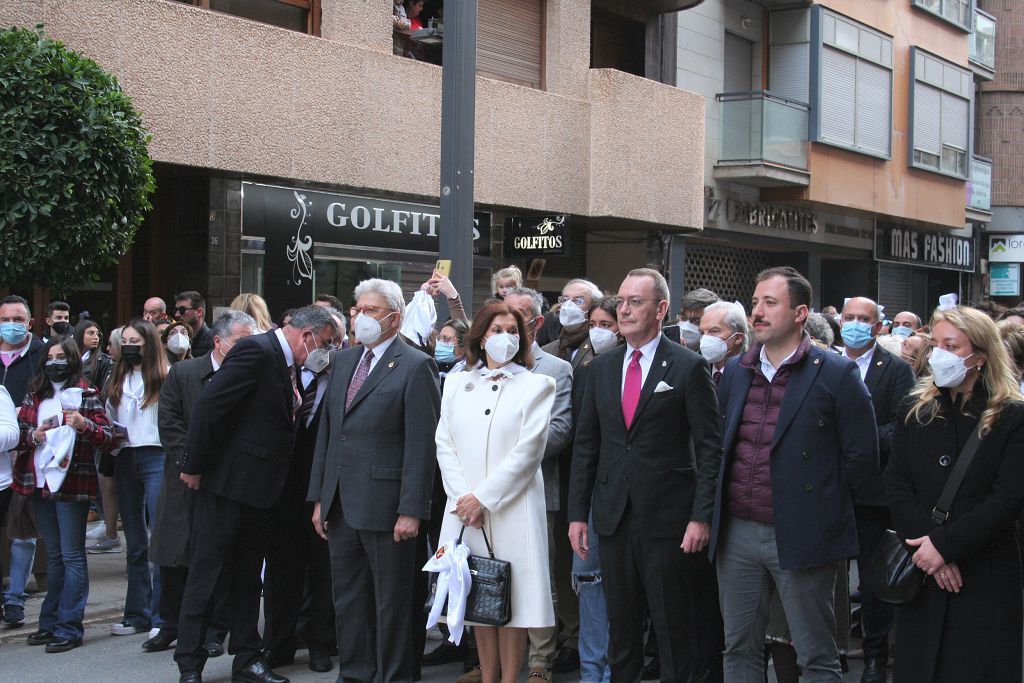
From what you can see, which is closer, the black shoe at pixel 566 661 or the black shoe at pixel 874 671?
the black shoe at pixel 874 671

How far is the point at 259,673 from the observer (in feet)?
23.2

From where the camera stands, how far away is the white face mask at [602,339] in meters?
7.59

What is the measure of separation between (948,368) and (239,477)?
3.91m

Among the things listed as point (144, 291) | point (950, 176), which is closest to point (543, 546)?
point (144, 291)

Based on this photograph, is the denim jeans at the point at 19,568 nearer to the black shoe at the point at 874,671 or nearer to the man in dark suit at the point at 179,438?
the man in dark suit at the point at 179,438

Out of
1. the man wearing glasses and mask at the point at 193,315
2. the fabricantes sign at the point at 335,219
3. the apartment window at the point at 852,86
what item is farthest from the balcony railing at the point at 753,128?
the man wearing glasses and mask at the point at 193,315

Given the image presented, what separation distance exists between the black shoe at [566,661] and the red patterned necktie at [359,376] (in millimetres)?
2116

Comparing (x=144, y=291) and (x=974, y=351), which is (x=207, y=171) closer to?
(x=144, y=291)

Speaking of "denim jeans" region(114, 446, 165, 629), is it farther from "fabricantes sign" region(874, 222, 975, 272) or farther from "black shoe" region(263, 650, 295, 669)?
"fabricantes sign" region(874, 222, 975, 272)

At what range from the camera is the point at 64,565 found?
314 inches

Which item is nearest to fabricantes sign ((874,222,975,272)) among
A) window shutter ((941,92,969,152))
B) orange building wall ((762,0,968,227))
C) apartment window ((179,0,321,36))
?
orange building wall ((762,0,968,227))

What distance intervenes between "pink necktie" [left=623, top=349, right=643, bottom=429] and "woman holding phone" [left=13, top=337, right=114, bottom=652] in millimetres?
3760

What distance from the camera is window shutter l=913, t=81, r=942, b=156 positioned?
84.4ft

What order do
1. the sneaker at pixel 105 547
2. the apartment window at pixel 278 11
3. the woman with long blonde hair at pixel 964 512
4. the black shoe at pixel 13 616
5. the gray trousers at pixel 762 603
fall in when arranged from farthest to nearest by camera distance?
the apartment window at pixel 278 11 → the sneaker at pixel 105 547 → the black shoe at pixel 13 616 → the gray trousers at pixel 762 603 → the woman with long blonde hair at pixel 964 512
